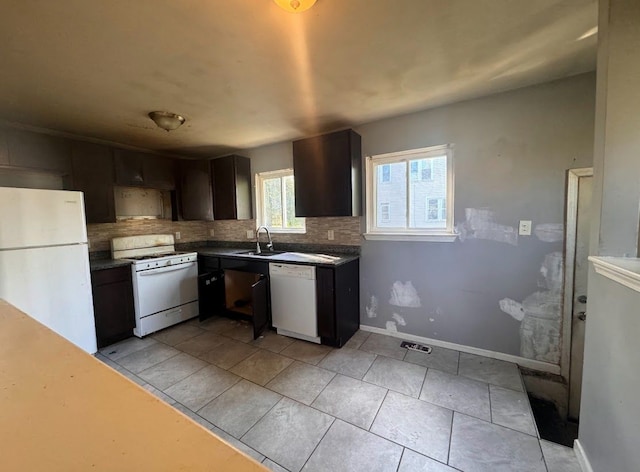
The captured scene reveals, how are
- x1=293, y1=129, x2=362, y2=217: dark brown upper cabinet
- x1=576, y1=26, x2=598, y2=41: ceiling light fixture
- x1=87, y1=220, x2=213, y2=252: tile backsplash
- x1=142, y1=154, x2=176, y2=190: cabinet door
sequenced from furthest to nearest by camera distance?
x1=142, y1=154, x2=176, y2=190: cabinet door < x1=87, y1=220, x2=213, y2=252: tile backsplash < x1=293, y1=129, x2=362, y2=217: dark brown upper cabinet < x1=576, y1=26, x2=598, y2=41: ceiling light fixture

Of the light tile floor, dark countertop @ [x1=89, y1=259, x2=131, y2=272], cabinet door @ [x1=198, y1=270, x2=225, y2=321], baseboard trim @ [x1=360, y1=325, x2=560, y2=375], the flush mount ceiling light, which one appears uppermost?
the flush mount ceiling light

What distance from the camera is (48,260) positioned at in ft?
7.35

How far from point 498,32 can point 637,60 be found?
63cm

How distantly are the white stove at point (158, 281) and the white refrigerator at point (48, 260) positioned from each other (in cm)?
44

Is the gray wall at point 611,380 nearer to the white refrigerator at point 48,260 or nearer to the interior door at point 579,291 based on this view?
the interior door at point 579,291

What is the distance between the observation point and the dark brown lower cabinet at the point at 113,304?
2.68 m

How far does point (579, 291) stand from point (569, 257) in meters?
0.28

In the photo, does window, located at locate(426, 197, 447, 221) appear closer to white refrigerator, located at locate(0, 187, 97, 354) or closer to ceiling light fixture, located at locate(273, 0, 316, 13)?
ceiling light fixture, located at locate(273, 0, 316, 13)

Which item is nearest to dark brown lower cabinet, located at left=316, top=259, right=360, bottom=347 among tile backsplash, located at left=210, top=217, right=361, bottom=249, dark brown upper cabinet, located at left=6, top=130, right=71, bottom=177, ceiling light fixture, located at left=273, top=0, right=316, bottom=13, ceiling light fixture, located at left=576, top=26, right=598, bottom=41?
tile backsplash, located at left=210, top=217, right=361, bottom=249

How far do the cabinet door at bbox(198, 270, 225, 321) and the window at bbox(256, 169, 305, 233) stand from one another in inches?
38.4

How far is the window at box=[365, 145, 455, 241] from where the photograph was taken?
2.51 m

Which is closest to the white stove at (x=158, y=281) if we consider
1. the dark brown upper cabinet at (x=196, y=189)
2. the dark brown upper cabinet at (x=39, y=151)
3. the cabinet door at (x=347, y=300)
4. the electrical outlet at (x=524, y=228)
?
the dark brown upper cabinet at (x=196, y=189)

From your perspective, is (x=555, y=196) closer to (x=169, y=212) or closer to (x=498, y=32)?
(x=498, y=32)

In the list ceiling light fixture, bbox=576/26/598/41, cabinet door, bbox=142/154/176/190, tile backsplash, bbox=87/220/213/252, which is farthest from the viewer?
cabinet door, bbox=142/154/176/190
